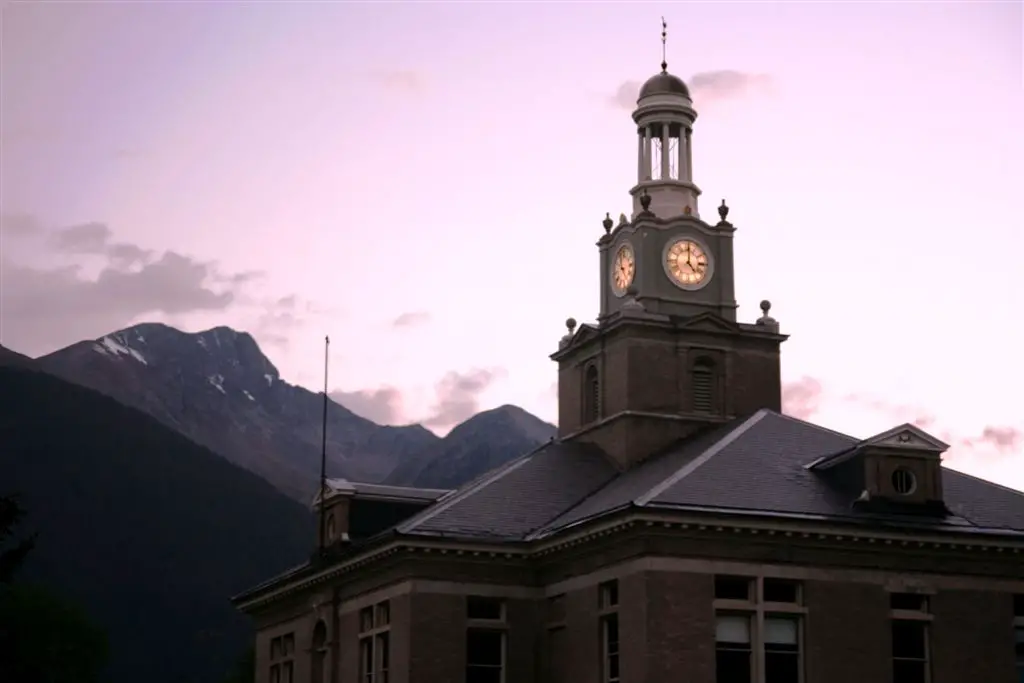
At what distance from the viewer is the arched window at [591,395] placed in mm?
59500

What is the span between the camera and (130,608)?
529ft

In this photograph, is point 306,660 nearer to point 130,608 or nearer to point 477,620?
point 477,620

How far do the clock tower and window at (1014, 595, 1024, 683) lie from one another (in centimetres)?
1136

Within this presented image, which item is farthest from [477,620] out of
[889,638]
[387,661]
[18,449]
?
[18,449]

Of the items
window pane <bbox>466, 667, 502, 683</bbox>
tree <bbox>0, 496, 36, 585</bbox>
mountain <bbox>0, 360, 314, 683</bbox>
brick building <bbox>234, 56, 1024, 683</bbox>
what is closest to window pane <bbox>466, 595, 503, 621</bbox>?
brick building <bbox>234, 56, 1024, 683</bbox>

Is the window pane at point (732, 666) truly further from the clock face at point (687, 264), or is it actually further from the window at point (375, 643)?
the clock face at point (687, 264)

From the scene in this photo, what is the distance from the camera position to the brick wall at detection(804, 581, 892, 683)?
4709 cm

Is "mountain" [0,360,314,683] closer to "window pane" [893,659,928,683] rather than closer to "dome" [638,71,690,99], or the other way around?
"dome" [638,71,690,99]

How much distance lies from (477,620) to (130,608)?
11597 centimetres

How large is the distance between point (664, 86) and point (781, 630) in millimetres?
22440

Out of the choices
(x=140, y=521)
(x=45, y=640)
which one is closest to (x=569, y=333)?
(x=45, y=640)

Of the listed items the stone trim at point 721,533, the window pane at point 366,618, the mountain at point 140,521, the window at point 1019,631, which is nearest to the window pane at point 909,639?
the stone trim at point 721,533

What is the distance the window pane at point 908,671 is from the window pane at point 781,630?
2994 millimetres

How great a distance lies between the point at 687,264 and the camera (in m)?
60.0
